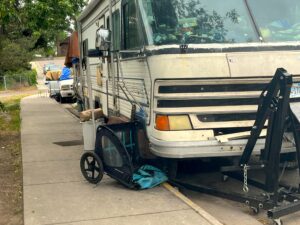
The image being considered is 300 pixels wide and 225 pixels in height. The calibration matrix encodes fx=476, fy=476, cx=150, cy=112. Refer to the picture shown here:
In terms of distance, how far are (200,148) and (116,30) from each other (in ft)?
8.74

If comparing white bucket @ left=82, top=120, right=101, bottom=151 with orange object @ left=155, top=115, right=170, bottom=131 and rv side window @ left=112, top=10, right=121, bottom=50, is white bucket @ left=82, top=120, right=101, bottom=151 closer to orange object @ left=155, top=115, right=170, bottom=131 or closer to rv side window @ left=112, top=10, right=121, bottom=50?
rv side window @ left=112, top=10, right=121, bottom=50

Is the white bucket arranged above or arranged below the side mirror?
below

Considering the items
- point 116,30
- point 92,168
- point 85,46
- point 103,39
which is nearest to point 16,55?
point 85,46

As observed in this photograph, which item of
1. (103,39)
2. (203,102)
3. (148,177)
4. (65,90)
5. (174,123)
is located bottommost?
(65,90)

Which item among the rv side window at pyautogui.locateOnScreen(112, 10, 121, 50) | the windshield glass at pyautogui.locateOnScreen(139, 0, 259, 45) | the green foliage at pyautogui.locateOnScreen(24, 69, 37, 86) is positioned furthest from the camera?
the green foliage at pyautogui.locateOnScreen(24, 69, 37, 86)

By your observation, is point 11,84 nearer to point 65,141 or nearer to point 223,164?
point 65,141

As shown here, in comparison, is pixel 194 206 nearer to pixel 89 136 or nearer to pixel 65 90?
pixel 89 136

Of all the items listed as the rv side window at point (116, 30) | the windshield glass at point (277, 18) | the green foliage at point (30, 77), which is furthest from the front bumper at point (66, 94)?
the green foliage at point (30, 77)

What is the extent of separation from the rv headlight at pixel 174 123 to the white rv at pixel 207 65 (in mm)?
11

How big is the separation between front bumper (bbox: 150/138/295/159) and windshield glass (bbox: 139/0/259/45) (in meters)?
1.18

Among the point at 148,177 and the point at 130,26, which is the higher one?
the point at 130,26

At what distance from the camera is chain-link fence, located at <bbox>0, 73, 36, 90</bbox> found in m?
42.7

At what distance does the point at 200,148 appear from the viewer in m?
5.40

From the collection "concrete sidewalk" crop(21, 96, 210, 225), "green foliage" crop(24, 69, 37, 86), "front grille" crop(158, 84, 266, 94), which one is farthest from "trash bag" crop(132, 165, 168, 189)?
"green foliage" crop(24, 69, 37, 86)
